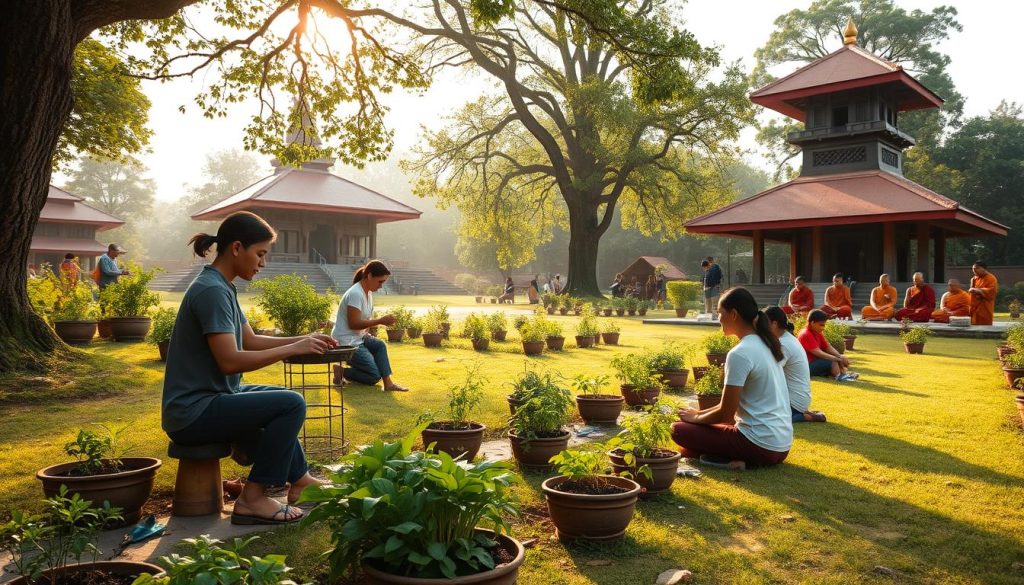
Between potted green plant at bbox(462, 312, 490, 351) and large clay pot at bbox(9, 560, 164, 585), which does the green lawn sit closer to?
large clay pot at bbox(9, 560, 164, 585)

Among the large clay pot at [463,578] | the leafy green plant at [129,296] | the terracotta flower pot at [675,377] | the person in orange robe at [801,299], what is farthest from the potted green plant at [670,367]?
the leafy green plant at [129,296]

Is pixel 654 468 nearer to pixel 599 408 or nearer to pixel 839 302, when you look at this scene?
pixel 599 408

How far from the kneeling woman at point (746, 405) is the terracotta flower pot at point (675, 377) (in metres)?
3.18

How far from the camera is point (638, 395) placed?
283 inches

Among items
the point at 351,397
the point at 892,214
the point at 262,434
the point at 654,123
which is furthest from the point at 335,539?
the point at 654,123

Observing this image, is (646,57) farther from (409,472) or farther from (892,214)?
(892,214)

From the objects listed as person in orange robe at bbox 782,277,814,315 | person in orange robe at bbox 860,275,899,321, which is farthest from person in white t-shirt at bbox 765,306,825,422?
person in orange robe at bbox 860,275,899,321

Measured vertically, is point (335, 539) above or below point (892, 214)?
below

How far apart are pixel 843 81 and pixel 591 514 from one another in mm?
24171

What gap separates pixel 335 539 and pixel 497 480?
0.62 metres

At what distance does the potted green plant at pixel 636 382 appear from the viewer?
7082 mm

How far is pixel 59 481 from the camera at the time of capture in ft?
11.4

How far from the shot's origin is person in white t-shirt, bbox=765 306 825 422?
20.5 feet

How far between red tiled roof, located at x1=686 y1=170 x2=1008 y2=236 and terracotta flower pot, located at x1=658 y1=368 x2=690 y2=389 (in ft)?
50.5
